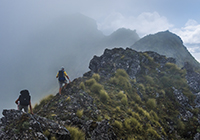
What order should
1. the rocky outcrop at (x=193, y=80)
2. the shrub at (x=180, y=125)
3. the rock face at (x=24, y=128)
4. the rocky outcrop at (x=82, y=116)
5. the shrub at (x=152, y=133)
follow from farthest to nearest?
the rocky outcrop at (x=193, y=80)
the shrub at (x=180, y=125)
the shrub at (x=152, y=133)
the rocky outcrop at (x=82, y=116)
the rock face at (x=24, y=128)

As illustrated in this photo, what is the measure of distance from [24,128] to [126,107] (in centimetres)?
807

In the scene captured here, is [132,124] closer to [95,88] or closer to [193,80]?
[95,88]

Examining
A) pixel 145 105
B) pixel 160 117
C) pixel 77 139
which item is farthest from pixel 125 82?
pixel 77 139

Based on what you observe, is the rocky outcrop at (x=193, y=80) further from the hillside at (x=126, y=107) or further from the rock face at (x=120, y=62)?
the rock face at (x=120, y=62)

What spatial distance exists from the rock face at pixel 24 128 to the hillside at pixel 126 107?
34 millimetres

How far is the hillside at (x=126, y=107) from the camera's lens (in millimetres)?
6062

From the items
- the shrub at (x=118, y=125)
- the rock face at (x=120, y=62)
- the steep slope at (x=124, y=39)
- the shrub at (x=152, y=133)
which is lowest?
the shrub at (x=152, y=133)

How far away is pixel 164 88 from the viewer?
14.3 metres

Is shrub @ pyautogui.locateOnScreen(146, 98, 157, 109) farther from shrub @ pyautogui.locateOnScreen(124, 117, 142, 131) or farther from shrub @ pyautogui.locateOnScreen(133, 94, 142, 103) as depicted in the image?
shrub @ pyautogui.locateOnScreen(124, 117, 142, 131)

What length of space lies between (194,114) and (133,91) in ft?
20.6

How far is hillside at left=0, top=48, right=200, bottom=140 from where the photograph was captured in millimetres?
6062

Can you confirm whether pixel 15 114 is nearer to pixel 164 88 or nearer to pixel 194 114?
pixel 194 114

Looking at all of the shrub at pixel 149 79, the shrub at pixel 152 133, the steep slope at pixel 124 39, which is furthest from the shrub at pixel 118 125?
the steep slope at pixel 124 39

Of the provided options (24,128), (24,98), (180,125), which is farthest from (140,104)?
(24,98)
